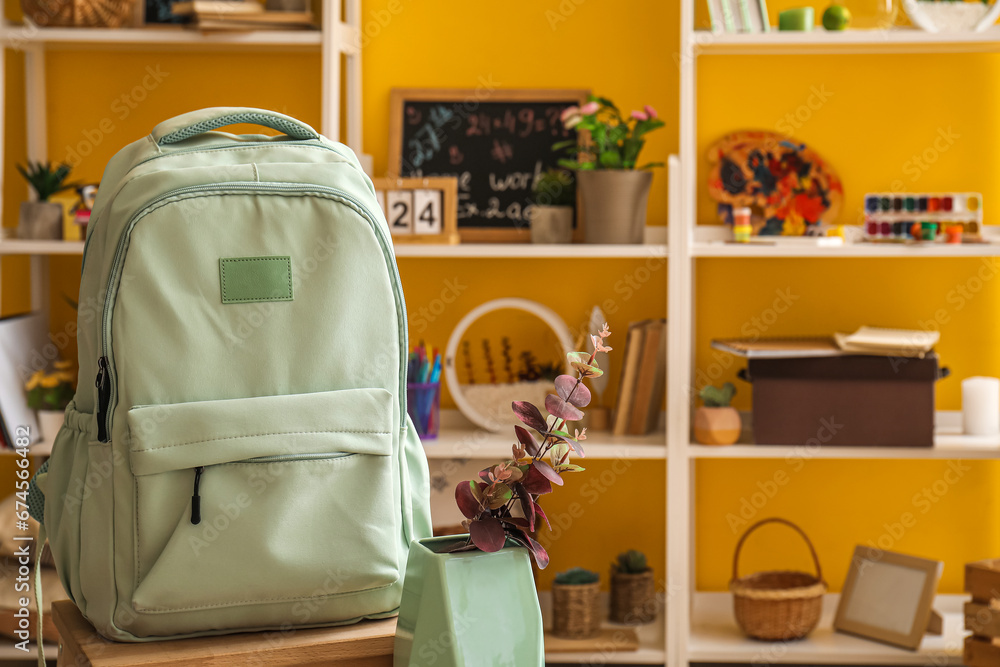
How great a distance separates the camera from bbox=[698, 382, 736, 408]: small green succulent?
1929 millimetres

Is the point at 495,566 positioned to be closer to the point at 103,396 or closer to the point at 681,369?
the point at 103,396

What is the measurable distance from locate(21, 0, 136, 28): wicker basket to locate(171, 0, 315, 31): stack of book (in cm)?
13

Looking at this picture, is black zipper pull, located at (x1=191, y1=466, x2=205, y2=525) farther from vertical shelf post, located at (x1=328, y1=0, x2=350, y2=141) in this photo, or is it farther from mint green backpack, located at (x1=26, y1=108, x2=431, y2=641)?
vertical shelf post, located at (x1=328, y1=0, x2=350, y2=141)

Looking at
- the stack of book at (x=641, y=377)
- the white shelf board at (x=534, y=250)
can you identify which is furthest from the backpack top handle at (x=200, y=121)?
the stack of book at (x=641, y=377)

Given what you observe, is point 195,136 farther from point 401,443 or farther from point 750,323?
point 750,323

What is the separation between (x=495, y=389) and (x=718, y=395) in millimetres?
471

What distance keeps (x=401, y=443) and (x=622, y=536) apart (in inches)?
51.4

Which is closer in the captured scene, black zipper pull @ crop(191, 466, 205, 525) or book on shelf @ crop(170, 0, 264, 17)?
black zipper pull @ crop(191, 466, 205, 525)

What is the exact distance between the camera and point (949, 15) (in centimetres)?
188

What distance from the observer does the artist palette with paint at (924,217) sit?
185cm

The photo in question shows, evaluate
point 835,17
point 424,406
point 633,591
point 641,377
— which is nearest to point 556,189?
point 641,377

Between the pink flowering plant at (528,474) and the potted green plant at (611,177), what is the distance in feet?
3.59

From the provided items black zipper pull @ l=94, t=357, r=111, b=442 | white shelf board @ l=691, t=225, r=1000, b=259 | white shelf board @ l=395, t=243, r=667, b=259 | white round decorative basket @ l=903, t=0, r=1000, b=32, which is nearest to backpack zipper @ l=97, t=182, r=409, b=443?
black zipper pull @ l=94, t=357, r=111, b=442

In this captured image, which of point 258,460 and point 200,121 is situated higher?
point 200,121
